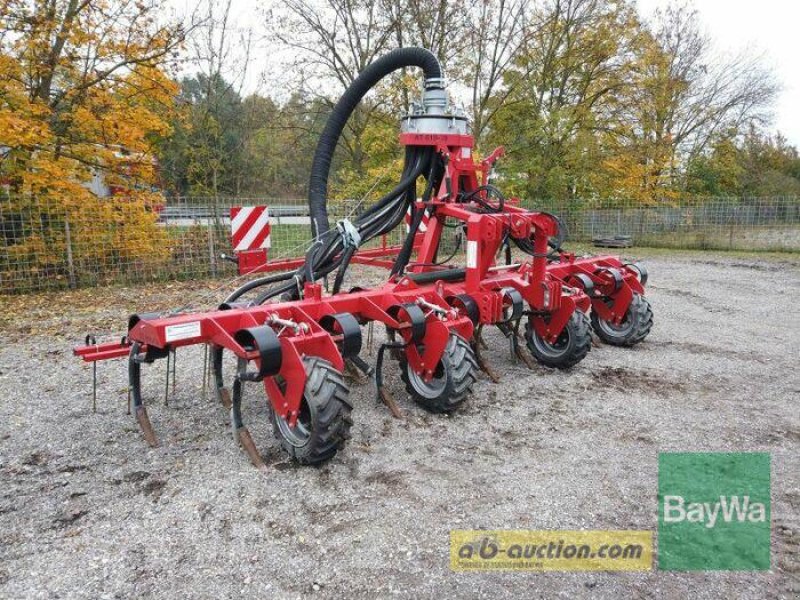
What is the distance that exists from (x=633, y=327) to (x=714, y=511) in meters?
2.96

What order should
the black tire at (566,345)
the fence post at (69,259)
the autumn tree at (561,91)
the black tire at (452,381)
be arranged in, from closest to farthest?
1. the black tire at (452,381)
2. the black tire at (566,345)
3. the fence post at (69,259)
4. the autumn tree at (561,91)

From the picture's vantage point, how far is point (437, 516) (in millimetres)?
2783

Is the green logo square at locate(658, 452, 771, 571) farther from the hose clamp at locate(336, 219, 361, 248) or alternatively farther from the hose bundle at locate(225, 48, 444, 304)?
the hose bundle at locate(225, 48, 444, 304)

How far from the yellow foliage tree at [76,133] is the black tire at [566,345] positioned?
6.64 m

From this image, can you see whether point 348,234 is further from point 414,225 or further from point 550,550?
point 550,550

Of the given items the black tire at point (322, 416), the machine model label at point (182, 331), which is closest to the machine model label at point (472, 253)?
the black tire at point (322, 416)

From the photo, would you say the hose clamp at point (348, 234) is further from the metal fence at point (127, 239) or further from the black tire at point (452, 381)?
the metal fence at point (127, 239)

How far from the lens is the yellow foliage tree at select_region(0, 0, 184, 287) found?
8.05 metres

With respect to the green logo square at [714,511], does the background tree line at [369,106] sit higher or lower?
higher

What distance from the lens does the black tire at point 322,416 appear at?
3080 mm

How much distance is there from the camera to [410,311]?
3900 mm

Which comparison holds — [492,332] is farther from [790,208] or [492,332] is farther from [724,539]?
[790,208]

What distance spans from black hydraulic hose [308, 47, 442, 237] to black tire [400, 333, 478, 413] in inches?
66.3

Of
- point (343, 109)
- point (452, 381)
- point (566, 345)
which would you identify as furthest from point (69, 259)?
point (566, 345)
